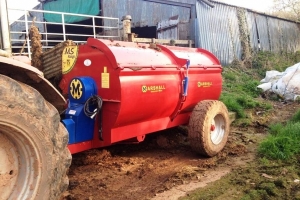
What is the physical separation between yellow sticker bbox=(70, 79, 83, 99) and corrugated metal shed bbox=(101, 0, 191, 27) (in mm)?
9795

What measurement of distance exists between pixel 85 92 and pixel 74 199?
115cm

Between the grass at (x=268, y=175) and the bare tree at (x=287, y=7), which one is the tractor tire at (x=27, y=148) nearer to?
the grass at (x=268, y=175)

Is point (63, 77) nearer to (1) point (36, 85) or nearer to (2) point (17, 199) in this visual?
(1) point (36, 85)

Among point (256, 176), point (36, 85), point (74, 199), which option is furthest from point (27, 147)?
point (256, 176)

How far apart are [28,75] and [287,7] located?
84.9 feet

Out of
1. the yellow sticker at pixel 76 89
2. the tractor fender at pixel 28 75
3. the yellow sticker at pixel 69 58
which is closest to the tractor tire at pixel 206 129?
the yellow sticker at pixel 76 89

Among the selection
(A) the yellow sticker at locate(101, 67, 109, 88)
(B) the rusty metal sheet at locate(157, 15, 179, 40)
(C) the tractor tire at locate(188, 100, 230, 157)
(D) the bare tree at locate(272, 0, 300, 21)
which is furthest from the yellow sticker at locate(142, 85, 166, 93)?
(D) the bare tree at locate(272, 0, 300, 21)

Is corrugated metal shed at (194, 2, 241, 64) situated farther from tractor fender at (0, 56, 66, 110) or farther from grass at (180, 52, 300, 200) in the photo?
tractor fender at (0, 56, 66, 110)

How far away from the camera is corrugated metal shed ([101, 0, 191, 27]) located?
1303 centimetres

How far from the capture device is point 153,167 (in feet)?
13.3

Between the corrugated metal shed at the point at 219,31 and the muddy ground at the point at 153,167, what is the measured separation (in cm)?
795

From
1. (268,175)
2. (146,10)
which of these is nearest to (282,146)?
(268,175)

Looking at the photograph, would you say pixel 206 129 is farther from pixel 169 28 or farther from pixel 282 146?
pixel 169 28

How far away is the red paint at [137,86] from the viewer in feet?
11.7
